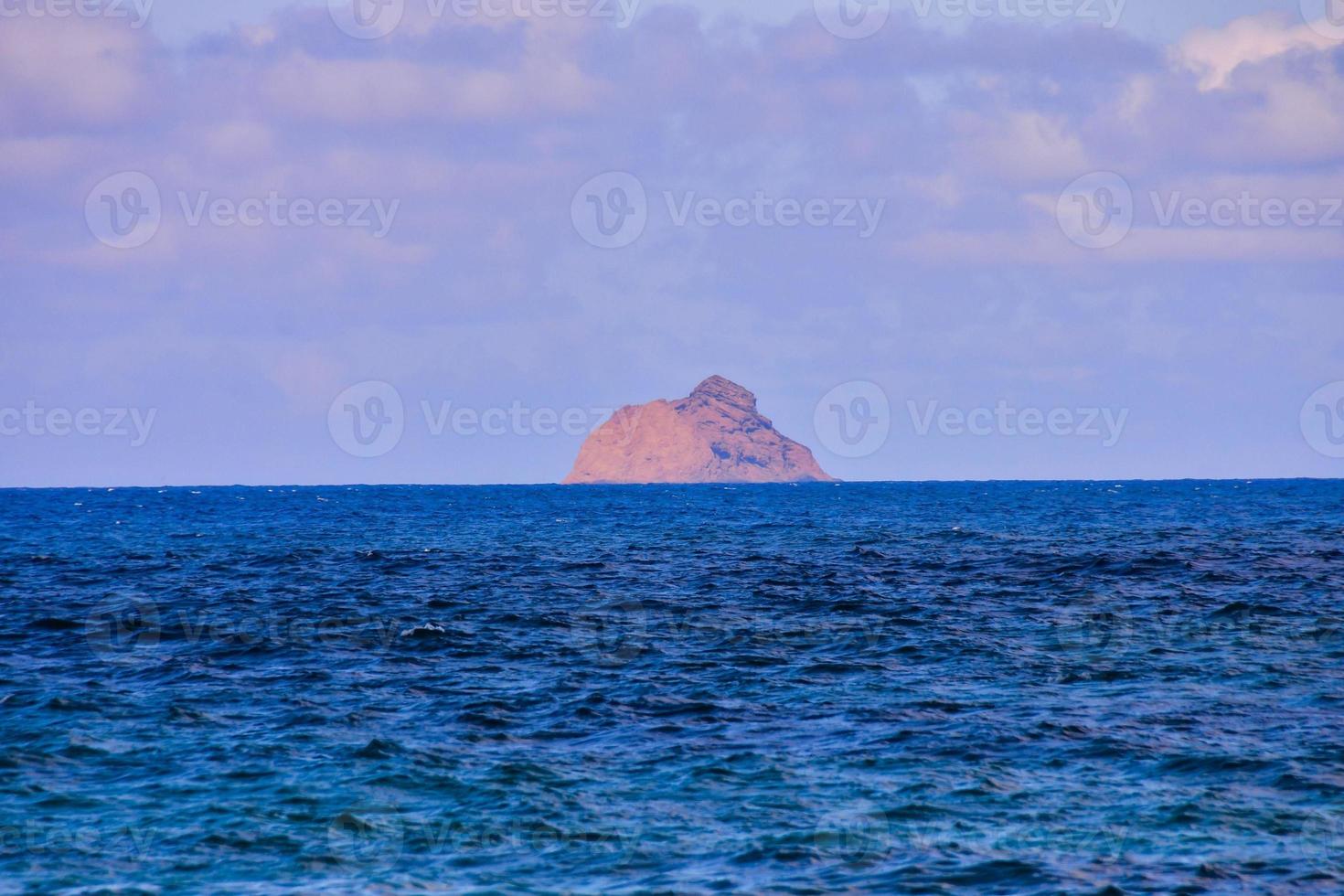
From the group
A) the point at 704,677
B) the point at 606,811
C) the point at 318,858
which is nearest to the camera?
the point at 318,858

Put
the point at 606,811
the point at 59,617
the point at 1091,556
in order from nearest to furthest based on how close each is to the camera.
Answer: the point at 606,811, the point at 59,617, the point at 1091,556

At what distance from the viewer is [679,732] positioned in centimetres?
2305

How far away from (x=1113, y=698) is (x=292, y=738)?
15949mm

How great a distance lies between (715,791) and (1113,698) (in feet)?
34.1

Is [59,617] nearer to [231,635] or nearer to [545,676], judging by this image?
[231,635]

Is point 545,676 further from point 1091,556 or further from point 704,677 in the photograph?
point 1091,556

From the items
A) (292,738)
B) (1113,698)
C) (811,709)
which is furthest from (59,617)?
(1113,698)

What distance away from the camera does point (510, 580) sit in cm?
5069

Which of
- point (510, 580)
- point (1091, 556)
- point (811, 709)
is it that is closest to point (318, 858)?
point (811, 709)

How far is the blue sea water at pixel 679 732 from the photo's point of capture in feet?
53.4

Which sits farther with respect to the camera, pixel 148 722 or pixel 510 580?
pixel 510 580

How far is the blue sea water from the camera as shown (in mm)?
16266

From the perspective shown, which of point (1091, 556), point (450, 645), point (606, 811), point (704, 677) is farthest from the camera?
point (1091, 556)

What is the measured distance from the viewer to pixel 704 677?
93.3 ft
